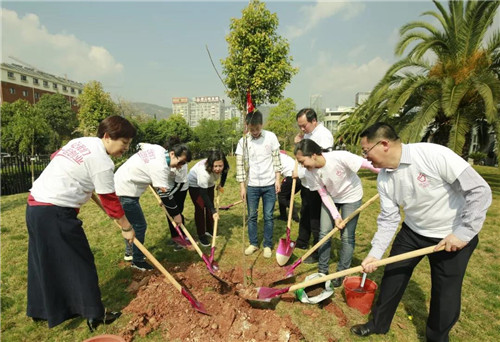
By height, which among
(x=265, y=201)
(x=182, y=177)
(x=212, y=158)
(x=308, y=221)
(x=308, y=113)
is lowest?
(x=308, y=221)

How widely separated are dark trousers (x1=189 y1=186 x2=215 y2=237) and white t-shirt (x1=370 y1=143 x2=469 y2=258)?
3.27 m

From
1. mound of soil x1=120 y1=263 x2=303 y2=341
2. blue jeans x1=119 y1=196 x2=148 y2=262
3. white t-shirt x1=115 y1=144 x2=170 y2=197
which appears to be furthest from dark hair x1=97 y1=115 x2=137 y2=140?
mound of soil x1=120 y1=263 x2=303 y2=341

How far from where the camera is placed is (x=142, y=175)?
3.81m

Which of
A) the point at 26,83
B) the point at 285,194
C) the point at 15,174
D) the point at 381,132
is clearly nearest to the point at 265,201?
the point at 285,194

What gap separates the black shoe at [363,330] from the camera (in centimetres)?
279

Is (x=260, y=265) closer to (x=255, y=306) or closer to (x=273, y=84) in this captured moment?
(x=255, y=306)

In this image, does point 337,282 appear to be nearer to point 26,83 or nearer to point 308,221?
point 308,221

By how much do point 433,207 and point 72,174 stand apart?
3.32 metres

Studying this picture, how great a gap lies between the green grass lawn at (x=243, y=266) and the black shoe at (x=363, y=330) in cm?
8

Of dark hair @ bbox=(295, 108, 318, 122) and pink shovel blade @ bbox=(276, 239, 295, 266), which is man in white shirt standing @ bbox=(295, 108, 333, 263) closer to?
dark hair @ bbox=(295, 108, 318, 122)

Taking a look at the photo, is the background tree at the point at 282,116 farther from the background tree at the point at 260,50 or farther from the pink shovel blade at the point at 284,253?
the pink shovel blade at the point at 284,253

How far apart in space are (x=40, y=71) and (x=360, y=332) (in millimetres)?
79025

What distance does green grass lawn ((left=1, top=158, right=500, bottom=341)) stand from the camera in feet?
9.48

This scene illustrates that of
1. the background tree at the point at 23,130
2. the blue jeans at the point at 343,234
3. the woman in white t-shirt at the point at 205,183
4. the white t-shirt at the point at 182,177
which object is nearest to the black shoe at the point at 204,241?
the woman in white t-shirt at the point at 205,183
